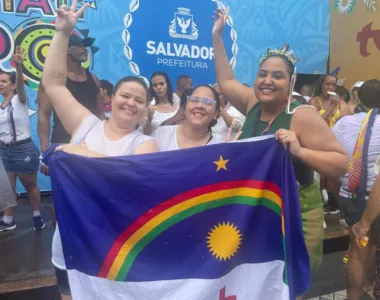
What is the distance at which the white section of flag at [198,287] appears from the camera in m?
1.86

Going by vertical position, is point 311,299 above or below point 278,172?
below

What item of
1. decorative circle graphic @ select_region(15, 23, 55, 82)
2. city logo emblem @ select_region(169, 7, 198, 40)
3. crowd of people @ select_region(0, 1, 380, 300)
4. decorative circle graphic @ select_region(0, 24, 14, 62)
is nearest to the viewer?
crowd of people @ select_region(0, 1, 380, 300)

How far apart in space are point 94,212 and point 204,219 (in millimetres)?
580

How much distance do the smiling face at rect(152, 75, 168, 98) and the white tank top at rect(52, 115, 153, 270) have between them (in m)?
2.23

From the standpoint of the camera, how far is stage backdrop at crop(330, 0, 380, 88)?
7.85m

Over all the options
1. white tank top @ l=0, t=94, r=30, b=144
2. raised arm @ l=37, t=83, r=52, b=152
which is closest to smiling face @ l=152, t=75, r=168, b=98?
raised arm @ l=37, t=83, r=52, b=152

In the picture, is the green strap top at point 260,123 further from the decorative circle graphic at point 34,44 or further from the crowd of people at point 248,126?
the decorative circle graphic at point 34,44

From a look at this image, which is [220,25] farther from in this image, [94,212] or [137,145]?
[94,212]

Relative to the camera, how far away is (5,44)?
5008mm

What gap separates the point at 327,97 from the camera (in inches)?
213

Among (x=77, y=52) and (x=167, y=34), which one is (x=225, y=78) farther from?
(x=167, y=34)

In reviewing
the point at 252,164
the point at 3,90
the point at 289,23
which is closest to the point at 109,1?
the point at 3,90

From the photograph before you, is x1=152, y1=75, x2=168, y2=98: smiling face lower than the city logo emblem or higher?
lower

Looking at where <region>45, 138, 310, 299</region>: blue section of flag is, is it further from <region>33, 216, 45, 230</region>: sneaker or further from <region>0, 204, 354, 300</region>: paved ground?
<region>33, 216, 45, 230</region>: sneaker
